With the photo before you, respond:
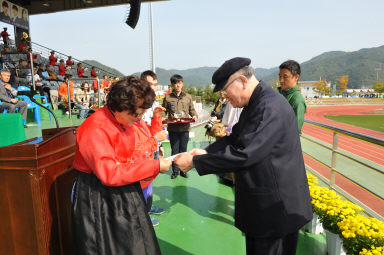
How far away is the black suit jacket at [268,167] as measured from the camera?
4.33ft

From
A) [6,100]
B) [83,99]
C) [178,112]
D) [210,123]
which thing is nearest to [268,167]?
[210,123]

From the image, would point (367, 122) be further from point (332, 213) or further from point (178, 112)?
point (332, 213)

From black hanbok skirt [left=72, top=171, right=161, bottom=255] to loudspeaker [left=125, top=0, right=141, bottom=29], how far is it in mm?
9828

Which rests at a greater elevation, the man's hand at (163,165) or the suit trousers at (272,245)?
the man's hand at (163,165)

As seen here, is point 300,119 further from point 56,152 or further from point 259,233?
point 56,152

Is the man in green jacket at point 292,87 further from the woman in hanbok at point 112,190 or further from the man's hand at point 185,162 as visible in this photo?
the woman in hanbok at point 112,190

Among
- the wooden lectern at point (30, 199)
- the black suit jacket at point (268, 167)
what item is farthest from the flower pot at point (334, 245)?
the wooden lectern at point (30, 199)

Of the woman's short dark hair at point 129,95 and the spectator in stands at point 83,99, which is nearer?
the woman's short dark hair at point 129,95

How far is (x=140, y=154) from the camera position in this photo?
1842 millimetres

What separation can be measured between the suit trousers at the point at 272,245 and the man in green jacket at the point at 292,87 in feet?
4.78

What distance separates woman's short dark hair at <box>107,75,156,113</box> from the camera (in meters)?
1.36

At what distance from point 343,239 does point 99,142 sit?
2212 millimetres

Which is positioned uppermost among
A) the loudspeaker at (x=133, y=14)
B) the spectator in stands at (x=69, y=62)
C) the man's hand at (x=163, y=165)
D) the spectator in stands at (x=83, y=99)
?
the loudspeaker at (x=133, y=14)

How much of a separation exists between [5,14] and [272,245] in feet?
62.0
